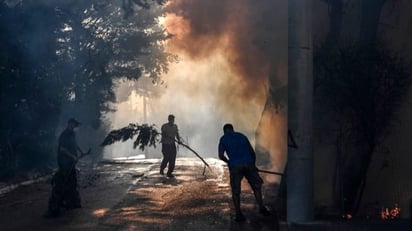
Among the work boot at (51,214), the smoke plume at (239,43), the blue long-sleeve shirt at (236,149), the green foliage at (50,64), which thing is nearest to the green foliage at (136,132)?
the work boot at (51,214)

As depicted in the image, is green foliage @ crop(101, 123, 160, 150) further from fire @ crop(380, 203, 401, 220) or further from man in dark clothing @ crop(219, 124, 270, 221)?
fire @ crop(380, 203, 401, 220)

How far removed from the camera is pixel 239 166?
9.42 m

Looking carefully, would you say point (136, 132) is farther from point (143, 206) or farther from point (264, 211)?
point (264, 211)

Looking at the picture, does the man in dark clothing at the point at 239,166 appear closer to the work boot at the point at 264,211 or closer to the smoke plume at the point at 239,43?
the work boot at the point at 264,211

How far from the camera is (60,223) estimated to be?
9.78 metres

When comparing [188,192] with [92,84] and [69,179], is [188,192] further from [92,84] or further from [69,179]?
[92,84]

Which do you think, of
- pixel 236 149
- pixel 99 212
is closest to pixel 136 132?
pixel 99 212

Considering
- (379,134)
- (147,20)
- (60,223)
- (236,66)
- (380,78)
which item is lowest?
(60,223)

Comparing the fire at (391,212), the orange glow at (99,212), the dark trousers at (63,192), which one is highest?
the dark trousers at (63,192)

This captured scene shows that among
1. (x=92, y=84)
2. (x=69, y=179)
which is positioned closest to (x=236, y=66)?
(x=92, y=84)

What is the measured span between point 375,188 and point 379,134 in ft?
4.34

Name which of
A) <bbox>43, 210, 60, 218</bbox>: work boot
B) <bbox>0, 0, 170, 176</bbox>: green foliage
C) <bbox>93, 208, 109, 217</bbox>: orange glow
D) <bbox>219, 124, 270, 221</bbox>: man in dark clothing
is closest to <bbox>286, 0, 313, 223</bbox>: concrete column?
<bbox>219, 124, 270, 221</bbox>: man in dark clothing

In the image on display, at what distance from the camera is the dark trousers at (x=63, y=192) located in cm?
1048

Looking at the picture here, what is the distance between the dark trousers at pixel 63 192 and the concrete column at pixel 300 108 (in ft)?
14.7
